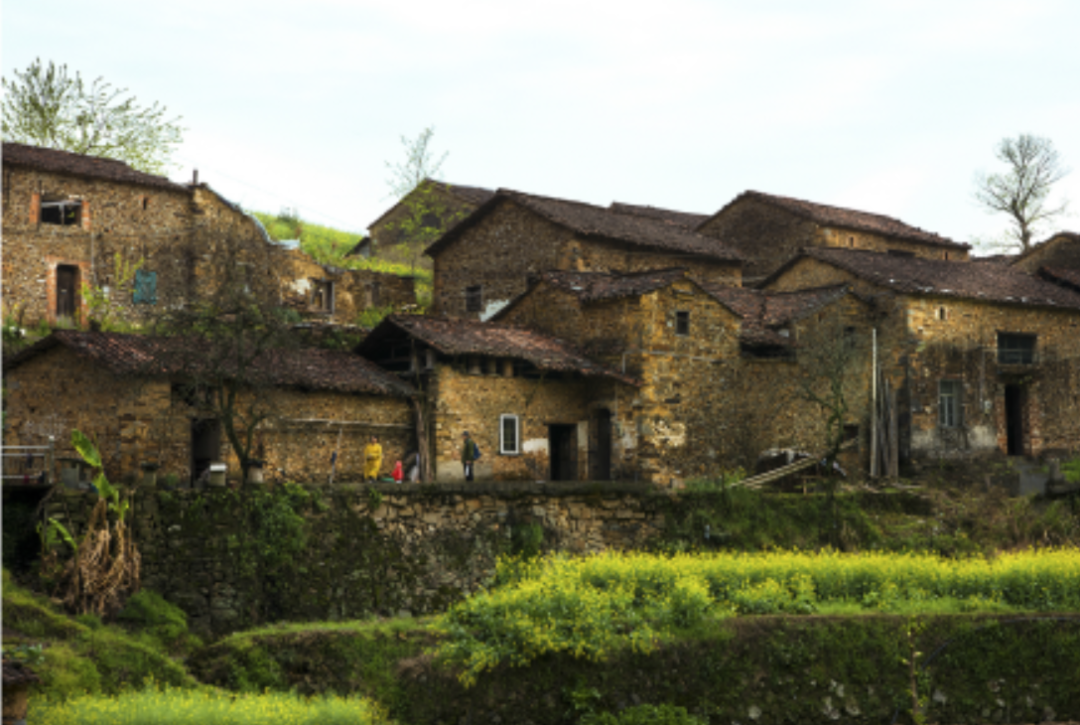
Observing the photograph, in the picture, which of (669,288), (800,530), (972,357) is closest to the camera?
(800,530)

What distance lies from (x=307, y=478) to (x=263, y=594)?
4.88 meters

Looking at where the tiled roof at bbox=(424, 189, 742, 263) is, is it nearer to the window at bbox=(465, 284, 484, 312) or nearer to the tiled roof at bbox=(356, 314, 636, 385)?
the window at bbox=(465, 284, 484, 312)

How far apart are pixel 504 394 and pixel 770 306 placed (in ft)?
31.7

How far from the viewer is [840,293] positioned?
32.8 m

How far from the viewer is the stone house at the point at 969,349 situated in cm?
3272

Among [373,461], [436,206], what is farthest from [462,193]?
[373,461]

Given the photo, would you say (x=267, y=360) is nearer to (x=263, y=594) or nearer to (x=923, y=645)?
(x=263, y=594)

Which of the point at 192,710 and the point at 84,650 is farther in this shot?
the point at 84,650

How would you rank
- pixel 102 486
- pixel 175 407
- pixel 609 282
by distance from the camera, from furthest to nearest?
pixel 609 282 < pixel 175 407 < pixel 102 486

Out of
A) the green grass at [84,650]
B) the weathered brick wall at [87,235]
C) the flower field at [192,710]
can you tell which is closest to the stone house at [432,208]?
the weathered brick wall at [87,235]

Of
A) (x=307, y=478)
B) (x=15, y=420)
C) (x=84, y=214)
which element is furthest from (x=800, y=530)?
(x=84, y=214)

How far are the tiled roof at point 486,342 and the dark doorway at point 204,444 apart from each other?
16.0ft

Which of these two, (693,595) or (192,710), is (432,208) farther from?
(192,710)

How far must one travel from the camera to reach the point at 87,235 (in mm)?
34312
